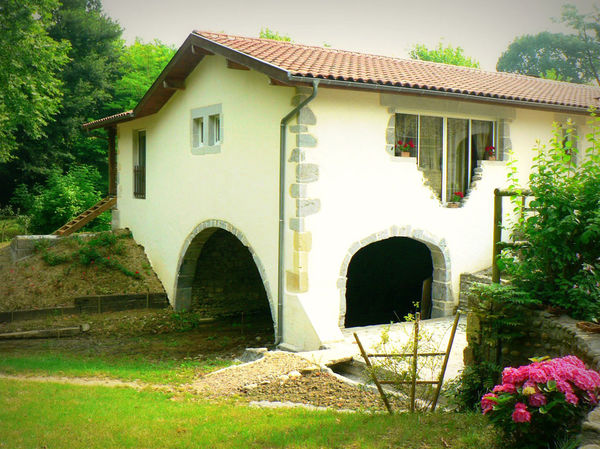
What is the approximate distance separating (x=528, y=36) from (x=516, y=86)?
36.5m

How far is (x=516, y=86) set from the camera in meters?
13.2

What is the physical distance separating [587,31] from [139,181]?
37.0 meters

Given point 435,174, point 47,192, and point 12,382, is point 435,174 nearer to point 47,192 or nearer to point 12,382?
point 12,382

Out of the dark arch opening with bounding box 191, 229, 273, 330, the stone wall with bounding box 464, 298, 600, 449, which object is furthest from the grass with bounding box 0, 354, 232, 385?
the stone wall with bounding box 464, 298, 600, 449

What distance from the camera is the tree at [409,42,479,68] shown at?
38.5 meters

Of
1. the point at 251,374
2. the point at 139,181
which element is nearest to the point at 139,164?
the point at 139,181

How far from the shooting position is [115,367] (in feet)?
31.9

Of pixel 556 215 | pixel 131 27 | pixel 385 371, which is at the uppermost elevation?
pixel 131 27

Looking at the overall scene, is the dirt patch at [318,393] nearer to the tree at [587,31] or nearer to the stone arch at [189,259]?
the stone arch at [189,259]

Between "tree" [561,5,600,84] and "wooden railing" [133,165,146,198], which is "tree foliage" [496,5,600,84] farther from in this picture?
"wooden railing" [133,165,146,198]

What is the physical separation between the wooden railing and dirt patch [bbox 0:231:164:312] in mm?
1364

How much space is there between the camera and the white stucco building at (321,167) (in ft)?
31.7

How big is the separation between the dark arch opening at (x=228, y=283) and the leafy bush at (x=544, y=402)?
389 inches

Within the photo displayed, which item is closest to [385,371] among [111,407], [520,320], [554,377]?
[520,320]
